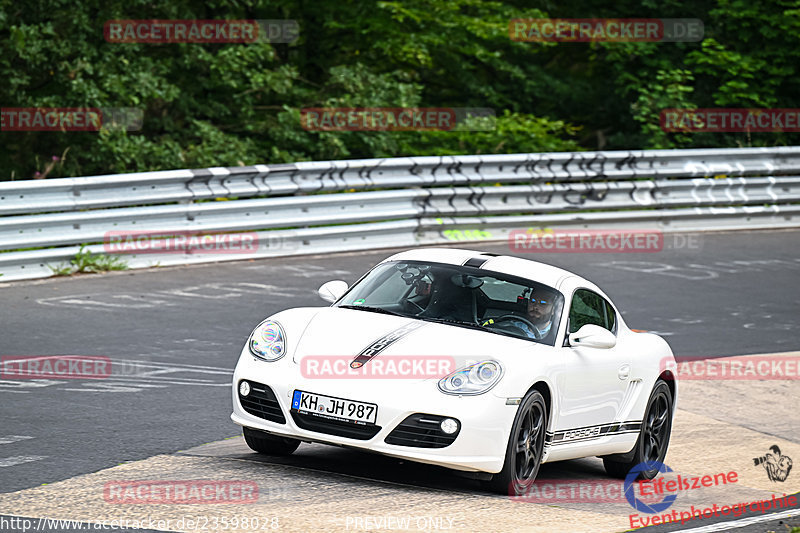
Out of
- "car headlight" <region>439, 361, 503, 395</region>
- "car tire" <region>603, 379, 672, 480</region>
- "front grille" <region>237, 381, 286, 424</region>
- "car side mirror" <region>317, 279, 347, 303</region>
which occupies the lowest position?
"car tire" <region>603, 379, 672, 480</region>

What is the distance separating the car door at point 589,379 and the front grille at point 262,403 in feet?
5.51

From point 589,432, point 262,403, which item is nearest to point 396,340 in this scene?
point 262,403

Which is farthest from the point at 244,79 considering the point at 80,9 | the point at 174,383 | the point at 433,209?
the point at 174,383

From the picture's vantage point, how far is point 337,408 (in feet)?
22.8

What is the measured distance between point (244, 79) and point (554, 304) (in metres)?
14.3

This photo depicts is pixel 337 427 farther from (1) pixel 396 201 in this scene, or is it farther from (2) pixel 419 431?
(1) pixel 396 201

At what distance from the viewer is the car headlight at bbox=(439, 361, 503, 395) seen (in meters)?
7.00

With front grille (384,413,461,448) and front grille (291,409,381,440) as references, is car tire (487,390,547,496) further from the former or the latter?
front grille (291,409,381,440)

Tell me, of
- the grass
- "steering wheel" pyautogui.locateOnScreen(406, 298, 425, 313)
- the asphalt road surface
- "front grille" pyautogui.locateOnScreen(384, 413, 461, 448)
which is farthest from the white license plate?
the grass

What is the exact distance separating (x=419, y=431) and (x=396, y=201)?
35.8 feet

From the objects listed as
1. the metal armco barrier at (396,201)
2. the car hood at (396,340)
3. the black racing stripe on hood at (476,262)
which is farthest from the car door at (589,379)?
the metal armco barrier at (396,201)

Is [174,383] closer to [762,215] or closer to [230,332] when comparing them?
[230,332]

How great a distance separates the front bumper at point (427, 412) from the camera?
689 cm

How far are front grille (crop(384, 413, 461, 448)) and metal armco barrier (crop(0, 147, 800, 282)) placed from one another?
7.84m
